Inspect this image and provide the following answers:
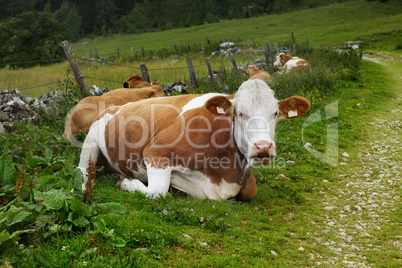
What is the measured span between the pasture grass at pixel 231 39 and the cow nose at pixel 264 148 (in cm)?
873

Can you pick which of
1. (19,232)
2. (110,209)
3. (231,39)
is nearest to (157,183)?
(110,209)

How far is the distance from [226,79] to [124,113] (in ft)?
23.4

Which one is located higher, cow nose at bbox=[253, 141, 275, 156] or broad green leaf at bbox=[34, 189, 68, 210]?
cow nose at bbox=[253, 141, 275, 156]

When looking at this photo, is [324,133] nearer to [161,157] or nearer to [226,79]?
[226,79]

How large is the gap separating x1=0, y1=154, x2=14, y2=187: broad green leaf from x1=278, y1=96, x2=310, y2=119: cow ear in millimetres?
3416

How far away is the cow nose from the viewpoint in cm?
394

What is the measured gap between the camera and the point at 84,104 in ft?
23.5

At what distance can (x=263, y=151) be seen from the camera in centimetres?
393

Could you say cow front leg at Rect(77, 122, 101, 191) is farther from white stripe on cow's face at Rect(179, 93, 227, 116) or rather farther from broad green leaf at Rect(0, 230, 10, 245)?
broad green leaf at Rect(0, 230, 10, 245)

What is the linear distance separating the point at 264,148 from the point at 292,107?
1052 mm

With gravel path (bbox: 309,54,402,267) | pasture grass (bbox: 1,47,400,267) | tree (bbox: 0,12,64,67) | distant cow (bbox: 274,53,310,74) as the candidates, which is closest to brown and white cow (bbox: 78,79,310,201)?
pasture grass (bbox: 1,47,400,267)

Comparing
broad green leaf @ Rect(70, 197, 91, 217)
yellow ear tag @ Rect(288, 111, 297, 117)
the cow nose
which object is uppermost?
yellow ear tag @ Rect(288, 111, 297, 117)

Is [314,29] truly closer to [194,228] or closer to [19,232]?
[194,228]

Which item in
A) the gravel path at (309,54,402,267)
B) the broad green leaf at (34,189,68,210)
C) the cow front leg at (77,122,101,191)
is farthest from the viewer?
the cow front leg at (77,122,101,191)
